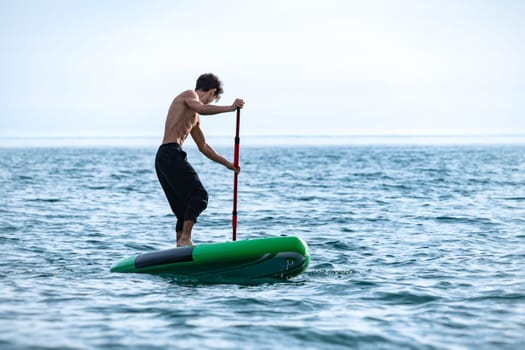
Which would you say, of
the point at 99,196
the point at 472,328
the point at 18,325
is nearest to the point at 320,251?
the point at 472,328

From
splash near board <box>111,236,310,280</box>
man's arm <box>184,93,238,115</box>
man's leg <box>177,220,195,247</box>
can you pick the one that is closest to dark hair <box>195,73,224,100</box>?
man's arm <box>184,93,238,115</box>

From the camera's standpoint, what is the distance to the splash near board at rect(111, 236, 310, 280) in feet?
26.0

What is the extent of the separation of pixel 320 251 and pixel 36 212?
8.71m

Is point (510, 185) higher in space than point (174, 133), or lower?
lower

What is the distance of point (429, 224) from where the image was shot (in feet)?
46.6

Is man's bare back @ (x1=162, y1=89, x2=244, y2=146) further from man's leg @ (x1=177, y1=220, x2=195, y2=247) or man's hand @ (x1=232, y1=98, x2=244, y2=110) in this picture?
man's leg @ (x1=177, y1=220, x2=195, y2=247)

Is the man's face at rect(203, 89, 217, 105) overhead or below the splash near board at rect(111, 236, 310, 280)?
overhead

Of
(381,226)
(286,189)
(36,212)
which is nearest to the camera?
(381,226)

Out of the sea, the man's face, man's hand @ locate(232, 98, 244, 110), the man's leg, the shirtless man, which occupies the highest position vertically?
the man's face

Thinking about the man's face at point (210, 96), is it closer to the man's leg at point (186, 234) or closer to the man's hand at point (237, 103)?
the man's hand at point (237, 103)

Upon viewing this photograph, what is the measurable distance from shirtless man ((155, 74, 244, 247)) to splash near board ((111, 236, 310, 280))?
0.44m

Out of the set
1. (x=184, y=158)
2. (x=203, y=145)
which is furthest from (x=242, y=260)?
(x=203, y=145)

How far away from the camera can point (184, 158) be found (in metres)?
8.35

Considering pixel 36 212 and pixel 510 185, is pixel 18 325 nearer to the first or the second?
pixel 36 212
